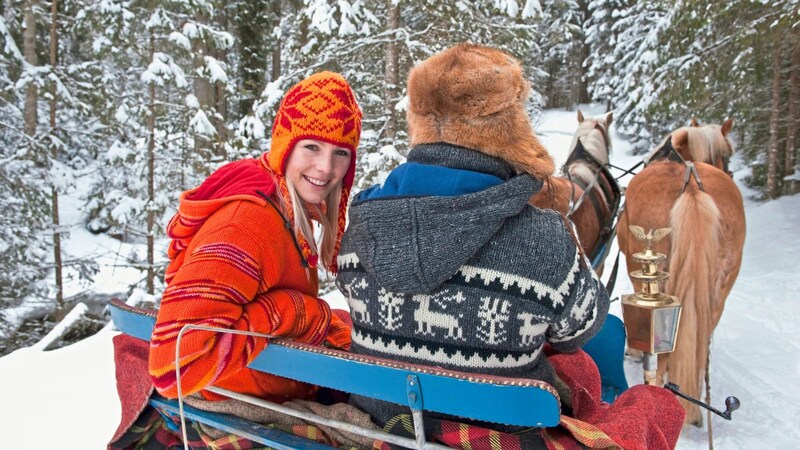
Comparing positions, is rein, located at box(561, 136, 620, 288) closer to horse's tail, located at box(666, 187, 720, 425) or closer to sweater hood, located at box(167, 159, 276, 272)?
horse's tail, located at box(666, 187, 720, 425)

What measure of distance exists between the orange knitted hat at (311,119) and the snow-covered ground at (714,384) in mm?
953

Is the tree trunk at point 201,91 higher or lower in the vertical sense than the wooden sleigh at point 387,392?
higher

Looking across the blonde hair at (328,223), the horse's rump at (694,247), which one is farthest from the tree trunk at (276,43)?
the blonde hair at (328,223)

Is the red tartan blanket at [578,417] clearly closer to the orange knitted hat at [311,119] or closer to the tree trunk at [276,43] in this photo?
the orange knitted hat at [311,119]

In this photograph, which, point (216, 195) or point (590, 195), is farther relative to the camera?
point (590, 195)

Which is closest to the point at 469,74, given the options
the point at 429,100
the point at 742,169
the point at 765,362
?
the point at 429,100

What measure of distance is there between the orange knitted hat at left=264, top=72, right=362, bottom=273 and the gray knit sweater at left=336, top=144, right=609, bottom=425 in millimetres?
441

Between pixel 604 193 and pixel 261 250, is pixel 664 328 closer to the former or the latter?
pixel 261 250

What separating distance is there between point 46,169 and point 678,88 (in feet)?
36.8

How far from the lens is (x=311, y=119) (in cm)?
192

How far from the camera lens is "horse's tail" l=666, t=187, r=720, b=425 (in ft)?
11.2

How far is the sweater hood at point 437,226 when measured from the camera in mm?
1404

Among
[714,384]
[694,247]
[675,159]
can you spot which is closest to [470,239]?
[694,247]

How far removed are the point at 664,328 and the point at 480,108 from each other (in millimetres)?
1385
